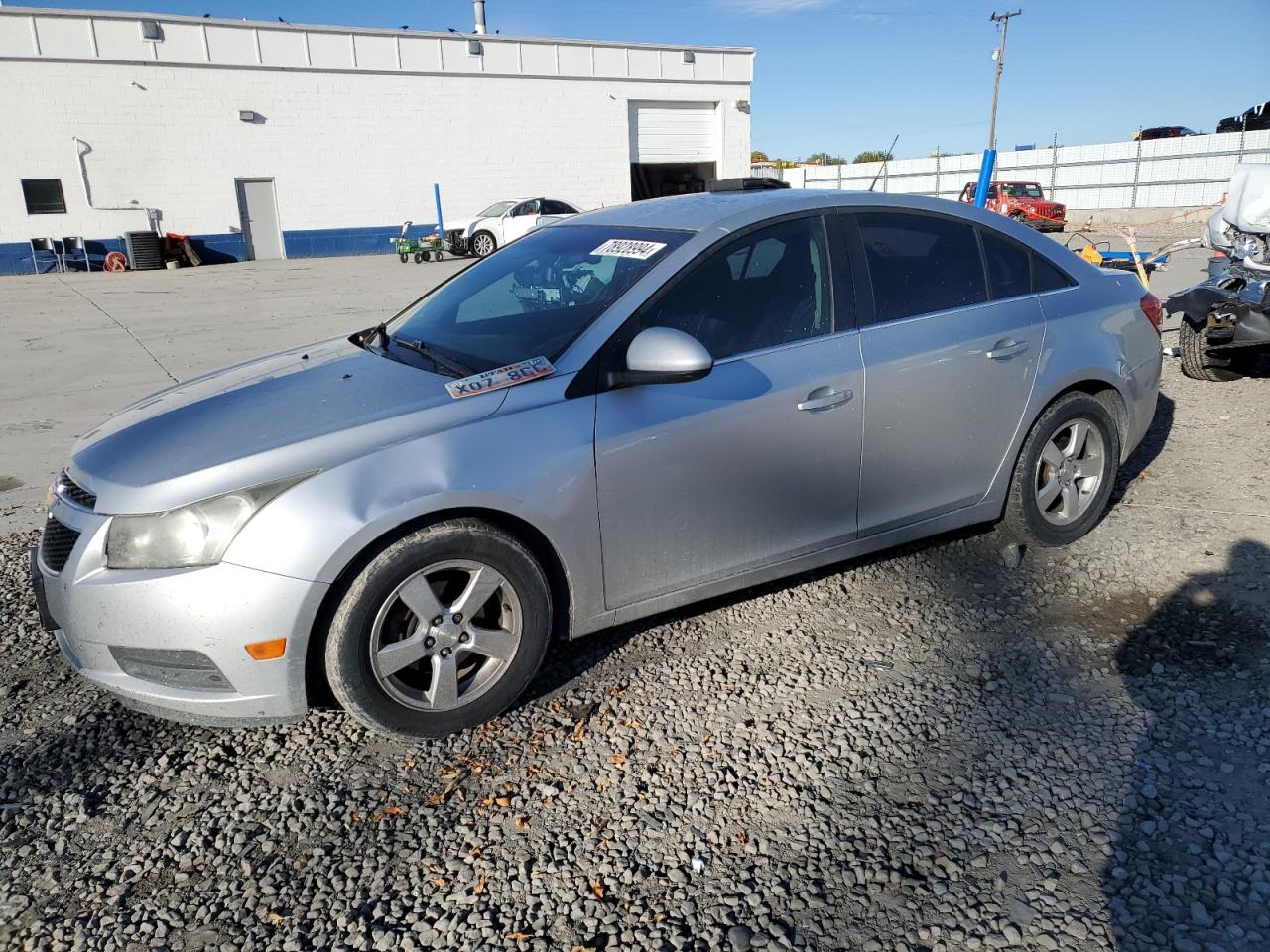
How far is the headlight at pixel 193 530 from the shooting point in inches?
99.7

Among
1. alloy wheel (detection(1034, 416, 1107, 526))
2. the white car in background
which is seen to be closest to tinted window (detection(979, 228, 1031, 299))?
alloy wheel (detection(1034, 416, 1107, 526))

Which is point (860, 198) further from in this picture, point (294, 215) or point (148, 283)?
point (294, 215)

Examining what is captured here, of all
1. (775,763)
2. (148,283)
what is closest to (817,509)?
(775,763)

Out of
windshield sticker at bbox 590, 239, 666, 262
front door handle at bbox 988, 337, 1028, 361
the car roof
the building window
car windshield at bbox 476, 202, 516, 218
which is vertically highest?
the building window

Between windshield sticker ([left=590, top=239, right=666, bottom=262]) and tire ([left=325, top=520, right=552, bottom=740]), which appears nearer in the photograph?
tire ([left=325, top=520, right=552, bottom=740])

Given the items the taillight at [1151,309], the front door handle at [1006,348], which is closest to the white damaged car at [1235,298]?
the taillight at [1151,309]

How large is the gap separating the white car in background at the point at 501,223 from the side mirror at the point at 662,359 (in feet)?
71.0

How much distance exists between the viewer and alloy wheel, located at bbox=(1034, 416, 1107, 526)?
408cm

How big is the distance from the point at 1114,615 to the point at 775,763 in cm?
175

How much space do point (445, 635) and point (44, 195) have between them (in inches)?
1123

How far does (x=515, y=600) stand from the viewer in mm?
2887

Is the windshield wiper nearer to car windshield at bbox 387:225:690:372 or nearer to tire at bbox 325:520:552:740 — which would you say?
car windshield at bbox 387:225:690:372

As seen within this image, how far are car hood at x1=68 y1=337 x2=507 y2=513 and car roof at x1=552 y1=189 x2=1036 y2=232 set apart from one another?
Answer: 44.5 inches

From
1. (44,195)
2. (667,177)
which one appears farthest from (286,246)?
(667,177)
